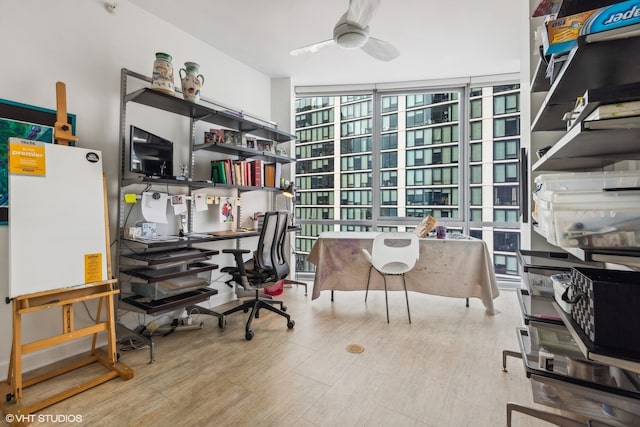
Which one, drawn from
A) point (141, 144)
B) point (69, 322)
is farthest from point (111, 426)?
point (141, 144)

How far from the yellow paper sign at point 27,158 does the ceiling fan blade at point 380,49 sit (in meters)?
2.55

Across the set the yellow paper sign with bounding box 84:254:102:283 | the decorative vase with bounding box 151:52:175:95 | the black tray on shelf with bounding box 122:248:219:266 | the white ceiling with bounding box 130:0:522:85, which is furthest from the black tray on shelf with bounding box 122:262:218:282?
the white ceiling with bounding box 130:0:522:85

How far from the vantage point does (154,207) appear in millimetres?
2814

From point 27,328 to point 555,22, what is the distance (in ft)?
11.2

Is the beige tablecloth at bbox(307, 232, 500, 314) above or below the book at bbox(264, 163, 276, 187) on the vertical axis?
below

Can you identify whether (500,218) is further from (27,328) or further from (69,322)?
(27,328)

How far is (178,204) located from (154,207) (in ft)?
0.83

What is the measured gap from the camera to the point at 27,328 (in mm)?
2227

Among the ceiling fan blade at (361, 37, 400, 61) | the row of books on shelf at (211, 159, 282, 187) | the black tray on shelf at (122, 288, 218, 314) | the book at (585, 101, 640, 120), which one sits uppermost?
the ceiling fan blade at (361, 37, 400, 61)

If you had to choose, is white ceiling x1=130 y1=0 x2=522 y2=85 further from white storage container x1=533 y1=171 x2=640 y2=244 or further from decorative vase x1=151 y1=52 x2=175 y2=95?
white storage container x1=533 y1=171 x2=640 y2=244

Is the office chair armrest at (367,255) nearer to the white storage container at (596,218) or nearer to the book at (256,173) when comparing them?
the book at (256,173)

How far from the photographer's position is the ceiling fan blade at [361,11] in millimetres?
2309
